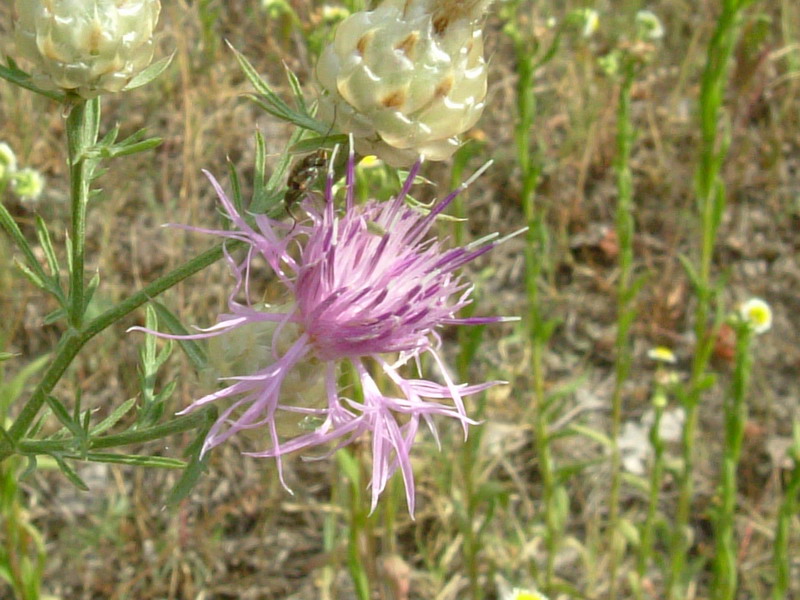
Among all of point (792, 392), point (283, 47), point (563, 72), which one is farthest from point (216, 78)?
point (792, 392)

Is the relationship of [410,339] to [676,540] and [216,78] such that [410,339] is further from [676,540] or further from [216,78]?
[216,78]

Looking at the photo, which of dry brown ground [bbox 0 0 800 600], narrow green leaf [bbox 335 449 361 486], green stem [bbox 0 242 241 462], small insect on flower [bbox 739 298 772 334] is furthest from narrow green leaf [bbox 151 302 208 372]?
small insect on flower [bbox 739 298 772 334]

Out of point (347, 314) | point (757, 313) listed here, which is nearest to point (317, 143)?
point (347, 314)

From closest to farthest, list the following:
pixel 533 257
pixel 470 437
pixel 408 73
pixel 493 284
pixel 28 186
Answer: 1. pixel 408 73
2. pixel 28 186
3. pixel 533 257
4. pixel 470 437
5. pixel 493 284

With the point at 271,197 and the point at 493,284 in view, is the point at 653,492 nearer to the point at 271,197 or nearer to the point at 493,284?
the point at 493,284

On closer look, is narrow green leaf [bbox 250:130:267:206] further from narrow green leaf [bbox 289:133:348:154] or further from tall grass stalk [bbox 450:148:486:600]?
tall grass stalk [bbox 450:148:486:600]

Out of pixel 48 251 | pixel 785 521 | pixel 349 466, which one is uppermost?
pixel 48 251

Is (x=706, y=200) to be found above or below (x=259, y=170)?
above
